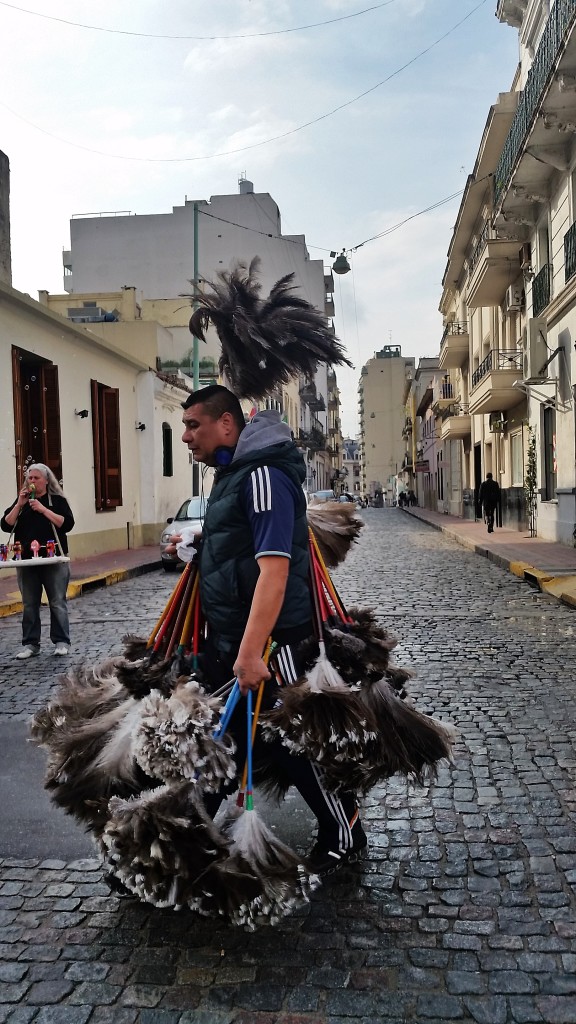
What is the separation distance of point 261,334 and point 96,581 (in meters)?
10.1

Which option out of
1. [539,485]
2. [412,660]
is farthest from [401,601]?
[539,485]

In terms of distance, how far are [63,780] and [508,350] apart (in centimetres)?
2137

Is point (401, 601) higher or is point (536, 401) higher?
point (536, 401)

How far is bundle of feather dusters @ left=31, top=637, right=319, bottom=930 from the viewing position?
2338mm

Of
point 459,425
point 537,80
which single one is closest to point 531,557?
point 537,80

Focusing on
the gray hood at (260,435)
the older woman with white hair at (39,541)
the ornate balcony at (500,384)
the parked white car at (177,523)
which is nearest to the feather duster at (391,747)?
the gray hood at (260,435)

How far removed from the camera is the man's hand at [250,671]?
99.7 inches

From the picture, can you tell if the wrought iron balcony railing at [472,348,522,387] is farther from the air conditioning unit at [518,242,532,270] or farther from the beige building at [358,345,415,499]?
the beige building at [358,345,415,499]

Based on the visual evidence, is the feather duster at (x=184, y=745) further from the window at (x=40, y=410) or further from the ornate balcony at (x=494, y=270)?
the ornate balcony at (x=494, y=270)

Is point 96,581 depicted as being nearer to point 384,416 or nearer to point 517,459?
point 517,459

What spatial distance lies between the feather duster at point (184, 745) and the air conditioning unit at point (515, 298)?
831 inches

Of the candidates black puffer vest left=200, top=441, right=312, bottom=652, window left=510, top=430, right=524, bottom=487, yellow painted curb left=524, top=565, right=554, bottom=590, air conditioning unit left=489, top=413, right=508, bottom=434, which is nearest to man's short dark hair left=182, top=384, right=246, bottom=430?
black puffer vest left=200, top=441, right=312, bottom=652

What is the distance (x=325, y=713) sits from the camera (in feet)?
8.43

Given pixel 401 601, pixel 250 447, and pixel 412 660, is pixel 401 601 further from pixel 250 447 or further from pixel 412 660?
pixel 250 447
